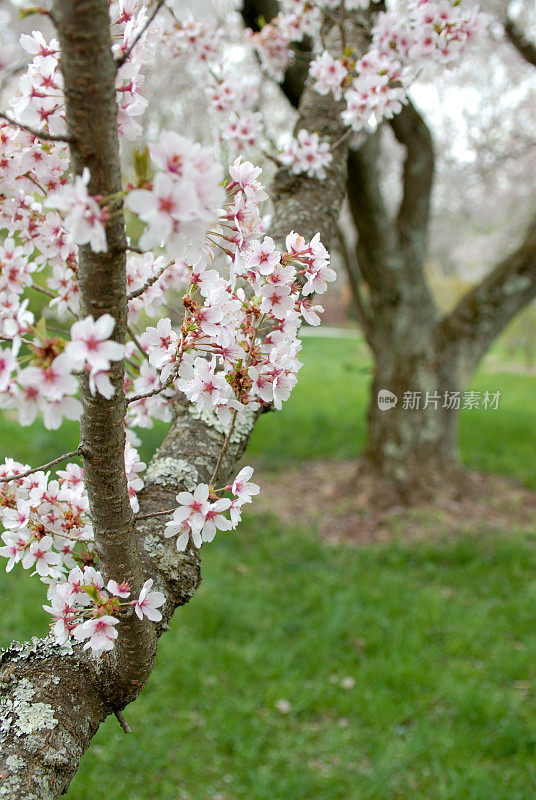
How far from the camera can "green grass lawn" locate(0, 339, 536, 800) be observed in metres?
2.66

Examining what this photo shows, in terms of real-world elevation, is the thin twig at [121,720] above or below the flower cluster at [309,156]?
below

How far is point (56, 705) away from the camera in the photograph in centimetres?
95

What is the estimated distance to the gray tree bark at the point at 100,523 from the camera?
0.67m

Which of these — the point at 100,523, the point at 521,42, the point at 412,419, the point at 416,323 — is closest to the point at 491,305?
the point at 416,323

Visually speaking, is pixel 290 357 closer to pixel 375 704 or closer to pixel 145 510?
pixel 145 510

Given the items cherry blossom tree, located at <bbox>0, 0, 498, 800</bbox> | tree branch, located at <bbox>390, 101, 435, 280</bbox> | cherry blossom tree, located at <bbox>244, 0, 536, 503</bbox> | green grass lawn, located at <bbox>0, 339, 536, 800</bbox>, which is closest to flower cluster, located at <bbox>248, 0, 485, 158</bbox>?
cherry blossom tree, located at <bbox>0, 0, 498, 800</bbox>

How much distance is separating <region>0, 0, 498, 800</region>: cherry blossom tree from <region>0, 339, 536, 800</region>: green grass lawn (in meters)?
1.98

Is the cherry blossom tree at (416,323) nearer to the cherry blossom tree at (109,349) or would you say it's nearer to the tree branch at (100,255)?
the cherry blossom tree at (109,349)

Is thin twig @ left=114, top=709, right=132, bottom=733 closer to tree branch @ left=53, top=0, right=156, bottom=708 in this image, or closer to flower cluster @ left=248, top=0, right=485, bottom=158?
tree branch @ left=53, top=0, right=156, bottom=708

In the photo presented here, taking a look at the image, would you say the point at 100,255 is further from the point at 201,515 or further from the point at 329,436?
the point at 329,436

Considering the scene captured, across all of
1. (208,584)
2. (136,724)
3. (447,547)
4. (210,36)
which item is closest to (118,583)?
(136,724)

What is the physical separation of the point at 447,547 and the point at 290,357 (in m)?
3.86
